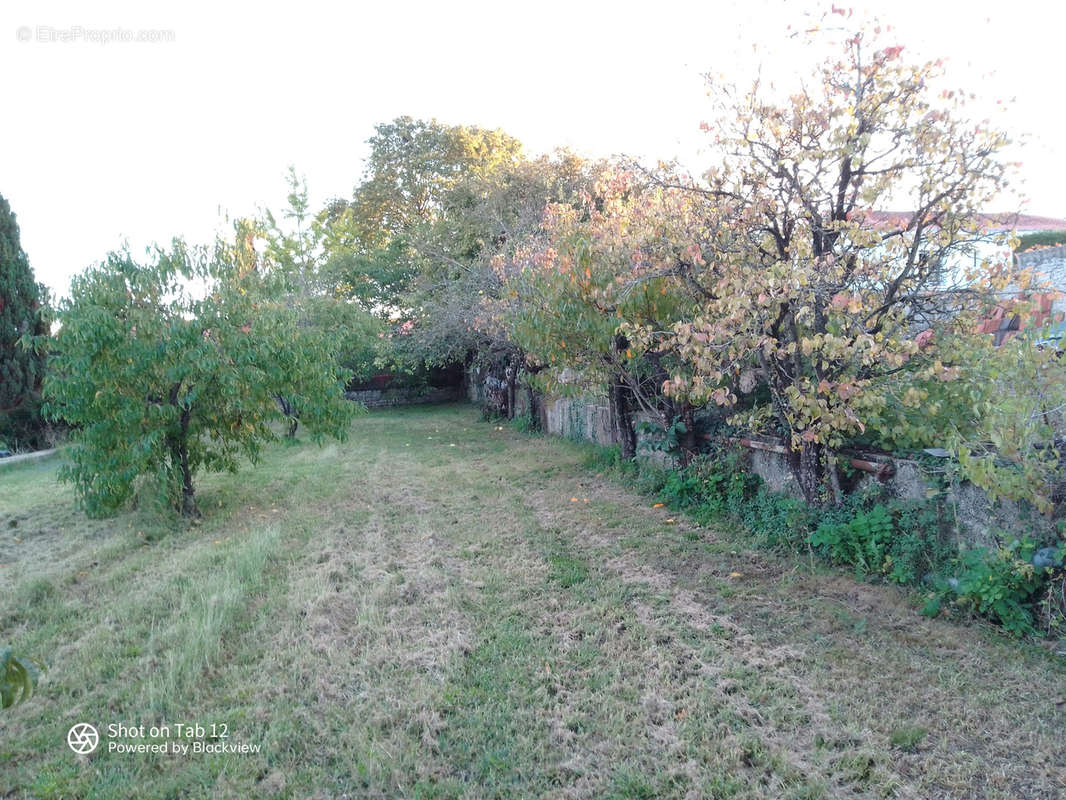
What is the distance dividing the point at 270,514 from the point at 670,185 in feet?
18.9

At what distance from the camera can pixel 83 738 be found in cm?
324

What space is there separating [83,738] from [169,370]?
449cm

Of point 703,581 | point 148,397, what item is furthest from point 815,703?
point 148,397

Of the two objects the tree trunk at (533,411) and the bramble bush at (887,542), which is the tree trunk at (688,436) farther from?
the tree trunk at (533,411)

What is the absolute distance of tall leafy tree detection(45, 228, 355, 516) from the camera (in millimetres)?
6844

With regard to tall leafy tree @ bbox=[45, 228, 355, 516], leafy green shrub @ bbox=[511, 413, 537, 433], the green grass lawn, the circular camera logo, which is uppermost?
tall leafy tree @ bbox=[45, 228, 355, 516]

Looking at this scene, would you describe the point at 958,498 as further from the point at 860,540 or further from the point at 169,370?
the point at 169,370

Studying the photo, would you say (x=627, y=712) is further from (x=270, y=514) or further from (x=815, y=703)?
(x=270, y=514)

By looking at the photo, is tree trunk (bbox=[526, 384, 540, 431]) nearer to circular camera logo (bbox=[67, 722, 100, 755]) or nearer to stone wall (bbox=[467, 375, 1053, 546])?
stone wall (bbox=[467, 375, 1053, 546])

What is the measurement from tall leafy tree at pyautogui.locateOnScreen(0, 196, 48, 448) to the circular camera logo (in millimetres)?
14744

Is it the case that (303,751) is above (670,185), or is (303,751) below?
below

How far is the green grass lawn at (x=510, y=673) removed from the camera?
2.94m

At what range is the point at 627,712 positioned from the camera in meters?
3.42

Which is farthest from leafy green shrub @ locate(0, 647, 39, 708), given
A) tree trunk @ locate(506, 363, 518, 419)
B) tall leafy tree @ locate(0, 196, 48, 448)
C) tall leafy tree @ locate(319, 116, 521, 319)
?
tall leafy tree @ locate(319, 116, 521, 319)
